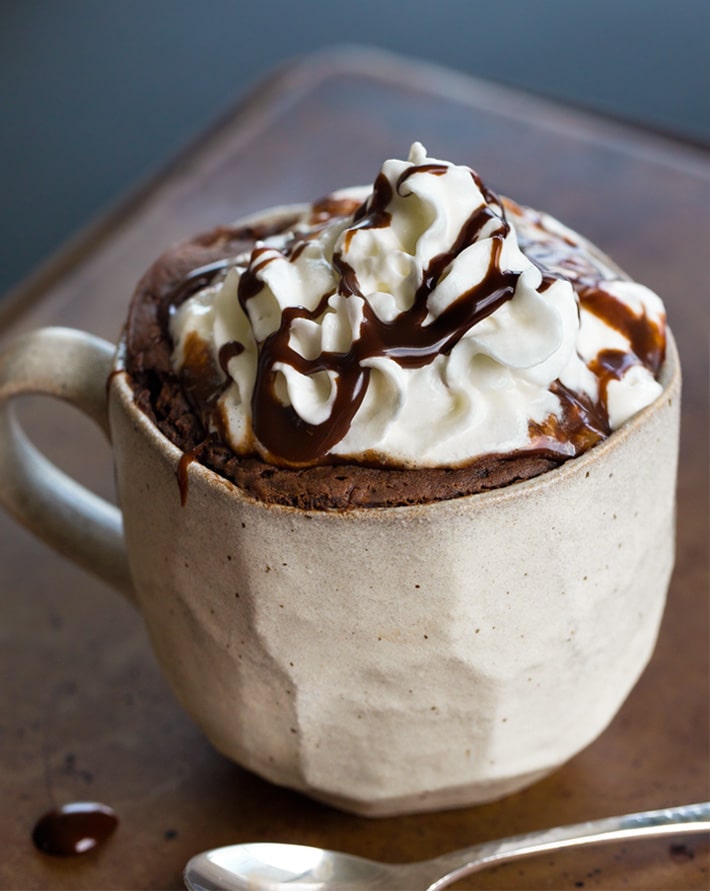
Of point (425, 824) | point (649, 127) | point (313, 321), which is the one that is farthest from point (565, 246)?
point (649, 127)

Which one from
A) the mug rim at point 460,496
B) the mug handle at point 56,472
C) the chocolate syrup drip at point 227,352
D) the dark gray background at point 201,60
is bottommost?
the dark gray background at point 201,60

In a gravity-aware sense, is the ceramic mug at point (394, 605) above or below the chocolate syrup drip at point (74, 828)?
above

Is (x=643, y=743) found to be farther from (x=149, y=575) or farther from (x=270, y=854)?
(x=149, y=575)

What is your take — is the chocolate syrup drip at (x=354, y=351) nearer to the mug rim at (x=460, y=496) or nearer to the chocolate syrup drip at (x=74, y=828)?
the mug rim at (x=460, y=496)

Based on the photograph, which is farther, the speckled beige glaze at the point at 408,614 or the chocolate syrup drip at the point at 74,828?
the chocolate syrup drip at the point at 74,828

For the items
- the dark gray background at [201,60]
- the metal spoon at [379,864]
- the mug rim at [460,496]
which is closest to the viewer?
the mug rim at [460,496]

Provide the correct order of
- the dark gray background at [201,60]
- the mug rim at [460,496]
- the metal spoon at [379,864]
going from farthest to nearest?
the dark gray background at [201,60] < the metal spoon at [379,864] < the mug rim at [460,496]

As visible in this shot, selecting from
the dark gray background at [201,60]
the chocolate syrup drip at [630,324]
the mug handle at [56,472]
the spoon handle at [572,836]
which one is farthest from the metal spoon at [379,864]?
the dark gray background at [201,60]
